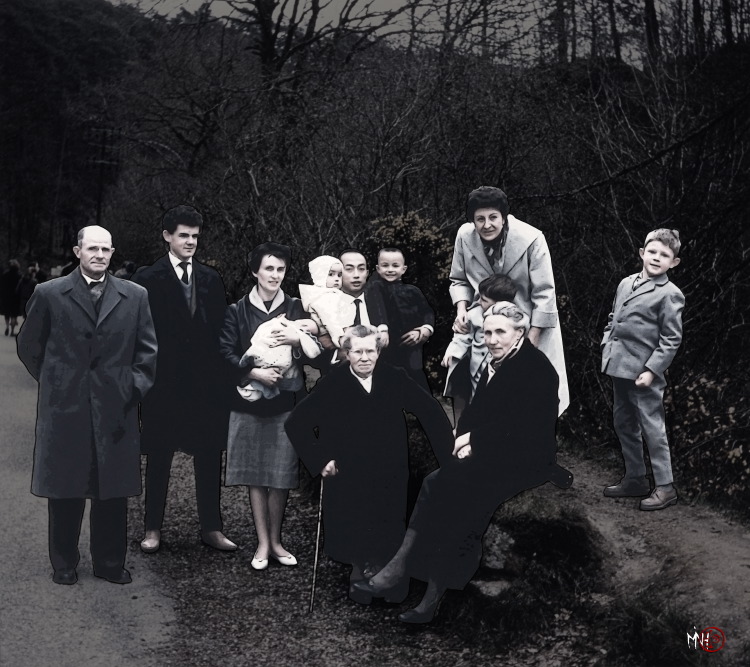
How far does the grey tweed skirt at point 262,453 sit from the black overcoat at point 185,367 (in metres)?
0.25

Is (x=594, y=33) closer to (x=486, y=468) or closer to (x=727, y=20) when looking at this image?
(x=727, y=20)

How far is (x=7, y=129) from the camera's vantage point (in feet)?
131

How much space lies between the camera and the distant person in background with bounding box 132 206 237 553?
7.17 m

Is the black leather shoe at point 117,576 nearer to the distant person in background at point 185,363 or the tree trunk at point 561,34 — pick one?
the distant person in background at point 185,363

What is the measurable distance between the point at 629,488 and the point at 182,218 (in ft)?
11.1

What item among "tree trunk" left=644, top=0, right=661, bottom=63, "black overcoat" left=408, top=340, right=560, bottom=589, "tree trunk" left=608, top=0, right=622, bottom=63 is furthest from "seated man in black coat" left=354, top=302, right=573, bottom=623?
"tree trunk" left=608, top=0, right=622, bottom=63

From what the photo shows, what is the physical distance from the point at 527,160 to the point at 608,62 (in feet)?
5.36

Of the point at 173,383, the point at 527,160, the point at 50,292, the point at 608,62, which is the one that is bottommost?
the point at 173,383

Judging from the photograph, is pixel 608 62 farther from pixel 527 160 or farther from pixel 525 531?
pixel 525 531

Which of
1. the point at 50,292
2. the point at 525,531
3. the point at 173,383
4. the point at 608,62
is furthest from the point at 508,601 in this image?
the point at 608,62

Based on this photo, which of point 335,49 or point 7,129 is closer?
point 335,49

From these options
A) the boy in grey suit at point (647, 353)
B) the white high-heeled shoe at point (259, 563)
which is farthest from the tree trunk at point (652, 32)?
the white high-heeled shoe at point (259, 563)

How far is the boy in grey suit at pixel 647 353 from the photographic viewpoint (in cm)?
598

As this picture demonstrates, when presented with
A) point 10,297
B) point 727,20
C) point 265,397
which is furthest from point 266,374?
point 10,297
